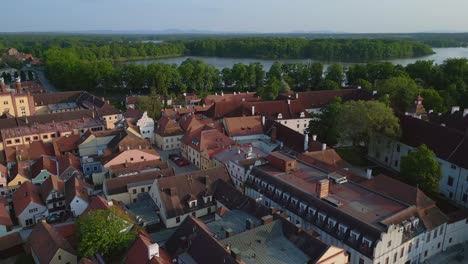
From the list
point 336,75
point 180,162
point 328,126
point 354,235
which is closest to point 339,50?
point 336,75

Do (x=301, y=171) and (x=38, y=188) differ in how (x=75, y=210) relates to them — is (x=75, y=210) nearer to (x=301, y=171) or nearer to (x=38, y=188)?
(x=38, y=188)

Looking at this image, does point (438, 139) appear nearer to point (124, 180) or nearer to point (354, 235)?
point (354, 235)

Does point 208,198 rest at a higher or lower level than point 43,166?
lower

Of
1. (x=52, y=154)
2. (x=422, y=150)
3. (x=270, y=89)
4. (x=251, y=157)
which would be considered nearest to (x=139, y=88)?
(x=270, y=89)

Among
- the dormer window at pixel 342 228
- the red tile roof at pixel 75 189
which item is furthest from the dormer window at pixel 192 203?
the dormer window at pixel 342 228

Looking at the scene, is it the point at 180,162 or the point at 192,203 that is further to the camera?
the point at 180,162

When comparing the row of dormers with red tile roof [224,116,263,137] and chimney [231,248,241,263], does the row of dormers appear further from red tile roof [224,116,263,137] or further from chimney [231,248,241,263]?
red tile roof [224,116,263,137]

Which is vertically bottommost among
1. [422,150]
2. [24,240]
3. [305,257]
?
[24,240]
